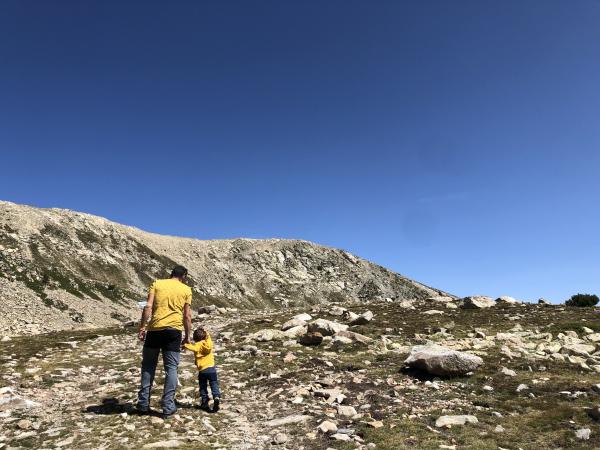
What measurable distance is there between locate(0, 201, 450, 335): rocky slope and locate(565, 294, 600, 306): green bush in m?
55.7

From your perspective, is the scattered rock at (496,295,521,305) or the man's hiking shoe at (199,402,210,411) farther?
the scattered rock at (496,295,521,305)

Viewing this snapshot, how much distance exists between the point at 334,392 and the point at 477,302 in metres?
23.3

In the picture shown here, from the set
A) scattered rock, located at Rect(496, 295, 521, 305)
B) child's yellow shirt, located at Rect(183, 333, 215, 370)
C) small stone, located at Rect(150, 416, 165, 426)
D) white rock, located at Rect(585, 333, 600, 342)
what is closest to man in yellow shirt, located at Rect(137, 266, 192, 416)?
small stone, located at Rect(150, 416, 165, 426)

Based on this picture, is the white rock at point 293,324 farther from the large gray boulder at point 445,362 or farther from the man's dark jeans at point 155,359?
the man's dark jeans at point 155,359

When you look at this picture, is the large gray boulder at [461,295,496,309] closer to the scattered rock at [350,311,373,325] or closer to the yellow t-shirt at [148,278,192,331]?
the scattered rock at [350,311,373,325]

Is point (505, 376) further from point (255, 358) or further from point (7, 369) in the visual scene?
point (7, 369)

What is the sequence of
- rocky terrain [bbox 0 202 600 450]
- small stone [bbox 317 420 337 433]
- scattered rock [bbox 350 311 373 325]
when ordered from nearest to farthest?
rocky terrain [bbox 0 202 600 450]
small stone [bbox 317 420 337 433]
scattered rock [bbox 350 311 373 325]

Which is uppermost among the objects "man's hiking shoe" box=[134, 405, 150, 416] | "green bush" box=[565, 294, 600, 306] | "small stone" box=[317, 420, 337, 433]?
"green bush" box=[565, 294, 600, 306]

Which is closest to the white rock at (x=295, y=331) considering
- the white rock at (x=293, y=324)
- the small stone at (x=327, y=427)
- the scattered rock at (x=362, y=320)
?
the white rock at (x=293, y=324)

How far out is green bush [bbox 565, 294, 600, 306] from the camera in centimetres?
3556

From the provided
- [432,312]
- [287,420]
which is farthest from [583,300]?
[287,420]

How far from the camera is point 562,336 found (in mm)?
20922

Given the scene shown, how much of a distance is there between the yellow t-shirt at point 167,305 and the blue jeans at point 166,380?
2.19 ft

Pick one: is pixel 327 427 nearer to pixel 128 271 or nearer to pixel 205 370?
pixel 205 370
